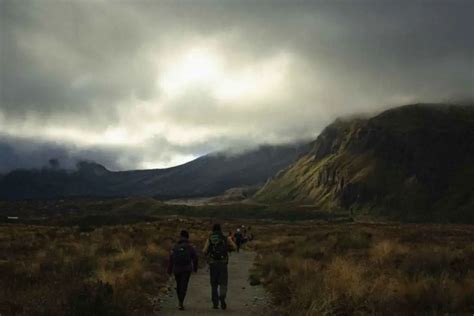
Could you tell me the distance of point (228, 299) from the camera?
17.2 meters

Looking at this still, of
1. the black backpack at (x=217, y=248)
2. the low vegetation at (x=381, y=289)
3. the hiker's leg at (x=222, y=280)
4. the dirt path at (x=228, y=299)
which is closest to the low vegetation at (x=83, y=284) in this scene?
the dirt path at (x=228, y=299)

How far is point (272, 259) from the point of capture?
24500mm

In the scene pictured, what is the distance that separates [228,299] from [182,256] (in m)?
2.80

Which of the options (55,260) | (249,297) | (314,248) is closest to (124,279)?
(249,297)

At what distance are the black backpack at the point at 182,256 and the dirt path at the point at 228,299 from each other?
131 centimetres

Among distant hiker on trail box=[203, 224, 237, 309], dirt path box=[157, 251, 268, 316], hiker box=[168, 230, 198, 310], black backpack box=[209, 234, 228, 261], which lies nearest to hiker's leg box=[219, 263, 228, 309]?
distant hiker on trail box=[203, 224, 237, 309]

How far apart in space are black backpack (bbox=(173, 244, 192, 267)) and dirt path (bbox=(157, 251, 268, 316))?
131cm

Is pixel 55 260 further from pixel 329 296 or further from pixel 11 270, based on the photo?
pixel 329 296

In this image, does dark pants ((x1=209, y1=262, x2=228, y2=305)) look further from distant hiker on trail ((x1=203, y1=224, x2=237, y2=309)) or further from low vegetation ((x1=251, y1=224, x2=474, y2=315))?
low vegetation ((x1=251, y1=224, x2=474, y2=315))

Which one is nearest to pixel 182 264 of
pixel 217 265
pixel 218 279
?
pixel 217 265

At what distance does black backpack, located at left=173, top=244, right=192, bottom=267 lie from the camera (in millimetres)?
15469

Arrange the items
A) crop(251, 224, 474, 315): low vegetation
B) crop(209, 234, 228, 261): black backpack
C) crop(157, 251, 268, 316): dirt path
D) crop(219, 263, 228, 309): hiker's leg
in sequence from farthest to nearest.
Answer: crop(209, 234, 228, 261): black backpack
crop(219, 263, 228, 309): hiker's leg
crop(157, 251, 268, 316): dirt path
crop(251, 224, 474, 315): low vegetation

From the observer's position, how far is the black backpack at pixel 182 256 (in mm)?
15469

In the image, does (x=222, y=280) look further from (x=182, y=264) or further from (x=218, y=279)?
(x=182, y=264)
